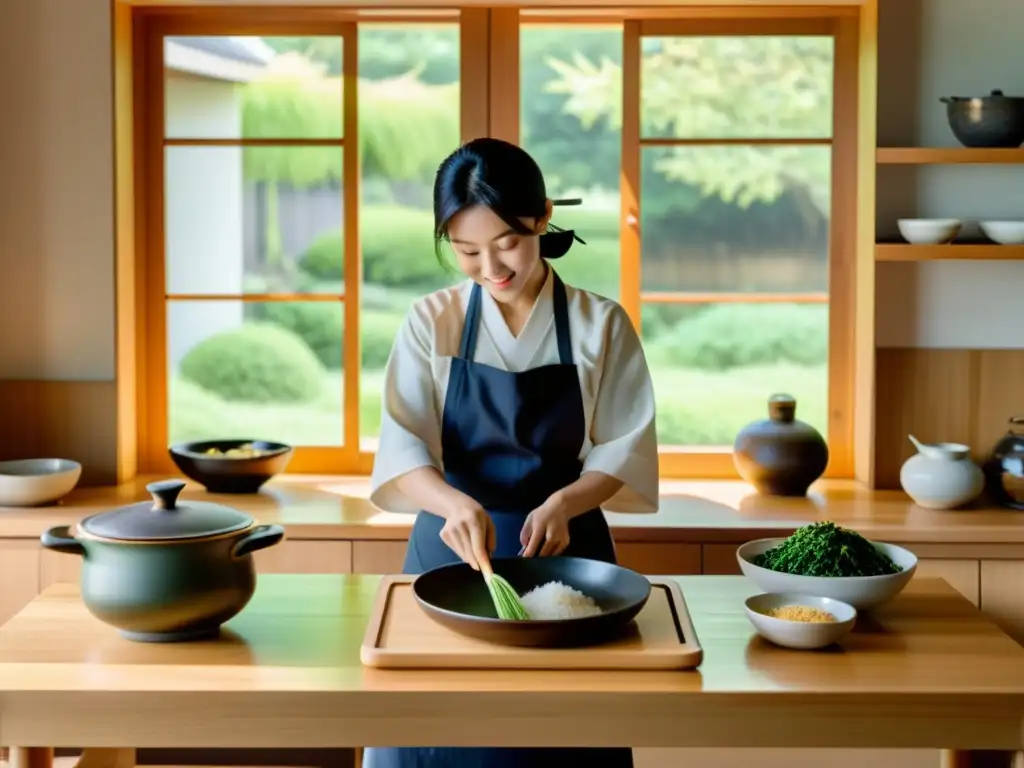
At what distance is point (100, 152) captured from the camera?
402 centimetres

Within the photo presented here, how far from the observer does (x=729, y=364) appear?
4.35 m

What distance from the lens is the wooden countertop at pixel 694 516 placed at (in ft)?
11.5

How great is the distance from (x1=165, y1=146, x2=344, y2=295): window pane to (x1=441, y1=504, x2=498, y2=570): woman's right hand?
2081 millimetres

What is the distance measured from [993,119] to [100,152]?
2579mm

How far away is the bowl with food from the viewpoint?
12.7 feet

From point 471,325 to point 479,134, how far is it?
1.53 metres

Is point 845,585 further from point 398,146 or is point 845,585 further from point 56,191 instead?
point 56,191

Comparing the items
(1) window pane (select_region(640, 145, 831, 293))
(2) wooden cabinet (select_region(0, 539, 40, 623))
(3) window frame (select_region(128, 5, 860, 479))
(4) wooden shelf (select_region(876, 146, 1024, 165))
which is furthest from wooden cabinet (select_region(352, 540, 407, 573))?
(4) wooden shelf (select_region(876, 146, 1024, 165))

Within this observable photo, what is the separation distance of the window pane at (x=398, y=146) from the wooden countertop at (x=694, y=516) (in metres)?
0.61

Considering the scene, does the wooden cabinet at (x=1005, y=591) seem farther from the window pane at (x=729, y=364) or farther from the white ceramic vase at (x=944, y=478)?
the window pane at (x=729, y=364)

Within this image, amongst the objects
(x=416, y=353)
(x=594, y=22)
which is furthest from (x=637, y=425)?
(x=594, y=22)

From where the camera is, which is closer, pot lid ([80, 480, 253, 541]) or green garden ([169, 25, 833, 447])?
pot lid ([80, 480, 253, 541])

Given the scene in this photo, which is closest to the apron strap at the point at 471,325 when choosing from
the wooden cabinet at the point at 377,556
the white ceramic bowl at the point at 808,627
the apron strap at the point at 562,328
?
the apron strap at the point at 562,328

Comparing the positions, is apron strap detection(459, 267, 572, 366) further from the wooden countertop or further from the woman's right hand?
the wooden countertop
